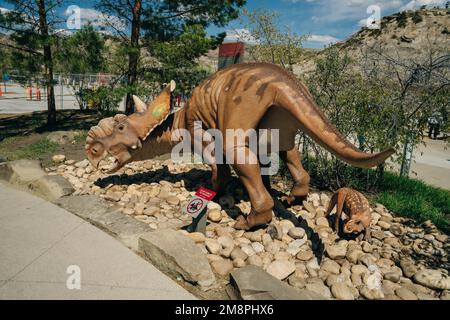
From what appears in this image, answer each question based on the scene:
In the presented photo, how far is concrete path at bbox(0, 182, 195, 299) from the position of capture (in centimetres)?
249

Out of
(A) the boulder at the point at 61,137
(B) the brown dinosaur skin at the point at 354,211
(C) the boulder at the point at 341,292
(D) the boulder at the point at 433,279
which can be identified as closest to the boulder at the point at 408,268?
(D) the boulder at the point at 433,279

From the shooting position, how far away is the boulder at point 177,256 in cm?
266

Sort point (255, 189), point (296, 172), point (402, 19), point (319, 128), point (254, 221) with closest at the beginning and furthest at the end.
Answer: point (319, 128) < point (255, 189) < point (254, 221) < point (296, 172) < point (402, 19)

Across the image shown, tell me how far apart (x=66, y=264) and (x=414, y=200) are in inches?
167

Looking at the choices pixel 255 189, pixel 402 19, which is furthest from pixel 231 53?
pixel 402 19

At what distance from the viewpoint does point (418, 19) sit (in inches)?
1305

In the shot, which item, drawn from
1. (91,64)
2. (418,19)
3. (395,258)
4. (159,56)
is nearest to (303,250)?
(395,258)

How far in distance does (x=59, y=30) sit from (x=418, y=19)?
1392 inches

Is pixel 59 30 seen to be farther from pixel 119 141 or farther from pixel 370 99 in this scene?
pixel 370 99

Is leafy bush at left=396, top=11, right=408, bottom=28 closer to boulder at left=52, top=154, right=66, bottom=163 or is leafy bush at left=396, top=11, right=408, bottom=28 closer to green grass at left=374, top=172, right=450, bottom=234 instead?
green grass at left=374, top=172, right=450, bottom=234

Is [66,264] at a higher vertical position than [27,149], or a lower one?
lower

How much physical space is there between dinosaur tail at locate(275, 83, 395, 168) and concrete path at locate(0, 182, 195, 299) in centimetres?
157

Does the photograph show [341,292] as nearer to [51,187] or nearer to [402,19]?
[51,187]

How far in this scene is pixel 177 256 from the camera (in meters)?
2.76
